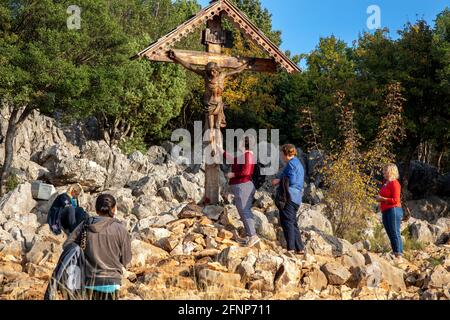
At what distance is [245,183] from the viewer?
32.7ft

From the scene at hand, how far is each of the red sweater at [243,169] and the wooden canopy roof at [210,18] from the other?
9.73 feet

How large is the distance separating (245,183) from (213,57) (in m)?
3.33

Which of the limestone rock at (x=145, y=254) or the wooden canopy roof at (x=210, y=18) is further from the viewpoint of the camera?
the wooden canopy roof at (x=210, y=18)

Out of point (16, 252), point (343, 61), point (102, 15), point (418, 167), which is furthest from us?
point (343, 61)

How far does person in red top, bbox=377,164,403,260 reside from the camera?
10383mm

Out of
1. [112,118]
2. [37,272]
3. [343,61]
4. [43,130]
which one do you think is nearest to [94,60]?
[43,130]

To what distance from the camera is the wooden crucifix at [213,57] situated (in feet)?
37.5

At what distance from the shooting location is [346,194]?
44.8 ft

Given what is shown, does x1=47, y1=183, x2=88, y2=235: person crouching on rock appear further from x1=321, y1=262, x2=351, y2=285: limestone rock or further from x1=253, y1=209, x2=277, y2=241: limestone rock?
x1=321, y1=262, x2=351, y2=285: limestone rock

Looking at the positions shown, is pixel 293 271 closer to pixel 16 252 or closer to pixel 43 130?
pixel 16 252

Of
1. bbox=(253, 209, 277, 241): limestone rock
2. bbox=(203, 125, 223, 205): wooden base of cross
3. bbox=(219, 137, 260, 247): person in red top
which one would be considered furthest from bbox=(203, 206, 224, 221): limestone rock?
bbox=(219, 137, 260, 247): person in red top

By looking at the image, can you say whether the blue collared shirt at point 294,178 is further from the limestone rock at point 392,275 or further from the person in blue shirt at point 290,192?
the limestone rock at point 392,275

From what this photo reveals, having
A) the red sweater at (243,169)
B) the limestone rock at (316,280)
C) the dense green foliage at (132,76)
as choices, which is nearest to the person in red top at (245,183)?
the red sweater at (243,169)

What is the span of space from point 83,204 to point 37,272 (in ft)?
28.8
